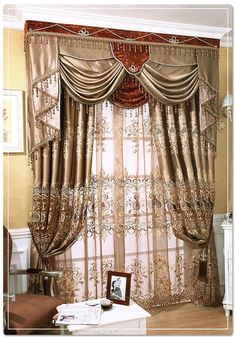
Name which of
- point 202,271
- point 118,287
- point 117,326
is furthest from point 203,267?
point 117,326

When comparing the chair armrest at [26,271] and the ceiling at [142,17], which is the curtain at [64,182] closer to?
the chair armrest at [26,271]

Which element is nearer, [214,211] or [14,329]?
[14,329]

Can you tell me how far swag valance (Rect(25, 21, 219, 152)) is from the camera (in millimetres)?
1997

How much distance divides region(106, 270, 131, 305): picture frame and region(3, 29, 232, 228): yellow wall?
526 millimetres

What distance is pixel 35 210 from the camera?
198 cm

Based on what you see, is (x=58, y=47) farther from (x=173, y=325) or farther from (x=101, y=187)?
(x=173, y=325)

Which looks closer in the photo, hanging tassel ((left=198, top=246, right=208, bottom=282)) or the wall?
the wall

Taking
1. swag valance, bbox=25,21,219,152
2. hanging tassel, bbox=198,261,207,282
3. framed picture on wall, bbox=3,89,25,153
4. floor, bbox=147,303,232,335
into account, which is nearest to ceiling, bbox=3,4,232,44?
swag valance, bbox=25,21,219,152

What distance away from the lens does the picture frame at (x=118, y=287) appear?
1.90 meters

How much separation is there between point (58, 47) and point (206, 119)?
2.88 ft

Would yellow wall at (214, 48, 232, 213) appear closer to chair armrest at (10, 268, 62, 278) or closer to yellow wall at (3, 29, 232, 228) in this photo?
yellow wall at (3, 29, 232, 228)

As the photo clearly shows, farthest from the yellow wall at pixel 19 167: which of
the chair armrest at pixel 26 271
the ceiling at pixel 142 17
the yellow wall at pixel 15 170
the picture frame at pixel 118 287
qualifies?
the picture frame at pixel 118 287

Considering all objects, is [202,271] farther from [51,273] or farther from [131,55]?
[131,55]

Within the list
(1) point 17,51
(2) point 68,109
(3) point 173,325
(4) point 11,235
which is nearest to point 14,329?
(4) point 11,235
